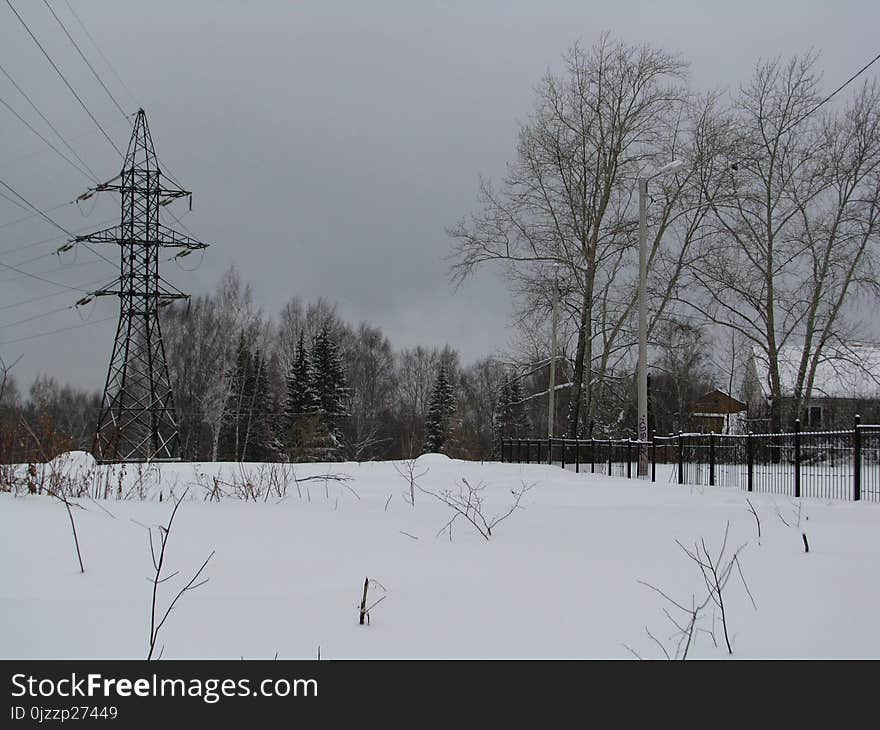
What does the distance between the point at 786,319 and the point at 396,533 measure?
24.0 m

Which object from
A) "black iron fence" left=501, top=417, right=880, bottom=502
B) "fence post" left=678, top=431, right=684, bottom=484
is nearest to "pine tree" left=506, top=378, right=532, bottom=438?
"black iron fence" left=501, top=417, right=880, bottom=502

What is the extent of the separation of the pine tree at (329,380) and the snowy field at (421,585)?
36.9 metres

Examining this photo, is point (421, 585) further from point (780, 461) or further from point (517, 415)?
point (517, 415)

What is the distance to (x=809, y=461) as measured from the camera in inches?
420

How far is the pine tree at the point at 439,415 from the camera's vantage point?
4816 centimetres

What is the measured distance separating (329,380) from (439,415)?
9132 millimetres

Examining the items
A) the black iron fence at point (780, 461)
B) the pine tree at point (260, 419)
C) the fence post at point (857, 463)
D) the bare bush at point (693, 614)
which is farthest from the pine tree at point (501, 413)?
the bare bush at point (693, 614)

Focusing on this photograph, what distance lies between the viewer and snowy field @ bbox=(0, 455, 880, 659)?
289 cm

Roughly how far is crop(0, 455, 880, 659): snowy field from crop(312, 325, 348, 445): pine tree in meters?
36.9

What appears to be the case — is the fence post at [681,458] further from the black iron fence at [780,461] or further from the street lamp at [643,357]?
the street lamp at [643,357]

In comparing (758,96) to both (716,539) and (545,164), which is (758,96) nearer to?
(545,164)

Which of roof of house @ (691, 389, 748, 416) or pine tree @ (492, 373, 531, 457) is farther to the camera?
pine tree @ (492, 373, 531, 457)

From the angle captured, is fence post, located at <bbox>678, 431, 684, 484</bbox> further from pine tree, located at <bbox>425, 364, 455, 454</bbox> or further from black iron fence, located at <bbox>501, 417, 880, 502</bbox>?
pine tree, located at <bbox>425, 364, 455, 454</bbox>
